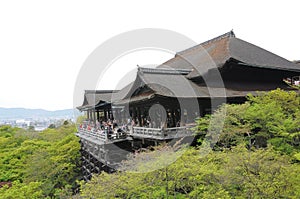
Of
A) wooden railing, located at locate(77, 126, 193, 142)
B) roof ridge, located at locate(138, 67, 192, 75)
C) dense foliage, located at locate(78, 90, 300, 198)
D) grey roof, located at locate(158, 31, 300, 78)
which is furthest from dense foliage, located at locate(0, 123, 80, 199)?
grey roof, located at locate(158, 31, 300, 78)

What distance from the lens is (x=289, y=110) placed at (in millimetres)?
12180

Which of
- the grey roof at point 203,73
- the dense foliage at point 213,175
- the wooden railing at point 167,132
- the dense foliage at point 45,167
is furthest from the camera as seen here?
the dense foliage at point 45,167

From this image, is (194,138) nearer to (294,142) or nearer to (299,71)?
(294,142)

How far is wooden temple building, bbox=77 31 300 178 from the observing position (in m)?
14.6

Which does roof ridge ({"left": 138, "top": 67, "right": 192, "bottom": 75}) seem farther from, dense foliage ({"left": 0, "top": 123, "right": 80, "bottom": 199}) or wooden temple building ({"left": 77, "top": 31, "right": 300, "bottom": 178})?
dense foliage ({"left": 0, "top": 123, "right": 80, "bottom": 199})

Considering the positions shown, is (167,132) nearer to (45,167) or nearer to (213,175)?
(213,175)

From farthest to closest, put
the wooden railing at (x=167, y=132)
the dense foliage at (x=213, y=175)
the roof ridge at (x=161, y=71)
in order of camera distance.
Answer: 1. the roof ridge at (x=161, y=71)
2. the wooden railing at (x=167, y=132)
3. the dense foliage at (x=213, y=175)

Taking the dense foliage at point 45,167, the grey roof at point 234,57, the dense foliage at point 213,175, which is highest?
the grey roof at point 234,57

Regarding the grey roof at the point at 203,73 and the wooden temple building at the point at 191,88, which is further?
the grey roof at the point at 203,73

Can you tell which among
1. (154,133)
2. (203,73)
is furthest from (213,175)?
(203,73)

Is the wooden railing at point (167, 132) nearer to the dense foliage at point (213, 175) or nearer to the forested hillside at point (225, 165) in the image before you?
the forested hillside at point (225, 165)

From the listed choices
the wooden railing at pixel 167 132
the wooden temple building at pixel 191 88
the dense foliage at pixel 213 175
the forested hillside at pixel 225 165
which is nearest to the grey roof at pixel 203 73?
the wooden temple building at pixel 191 88

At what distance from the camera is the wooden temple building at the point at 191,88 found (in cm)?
1462

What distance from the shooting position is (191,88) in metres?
16.0
